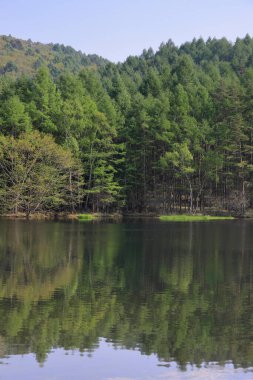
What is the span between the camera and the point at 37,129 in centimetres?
8050

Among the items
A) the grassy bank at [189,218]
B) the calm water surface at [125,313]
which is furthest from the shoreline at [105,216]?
the calm water surface at [125,313]

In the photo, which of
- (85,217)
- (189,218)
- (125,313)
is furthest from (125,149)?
(125,313)

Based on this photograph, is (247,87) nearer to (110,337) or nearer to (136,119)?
(136,119)

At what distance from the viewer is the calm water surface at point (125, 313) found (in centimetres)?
1441

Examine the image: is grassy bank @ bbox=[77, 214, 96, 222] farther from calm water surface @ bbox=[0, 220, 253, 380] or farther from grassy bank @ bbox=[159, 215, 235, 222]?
calm water surface @ bbox=[0, 220, 253, 380]

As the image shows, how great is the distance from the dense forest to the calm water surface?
123 ft

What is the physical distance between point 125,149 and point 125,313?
213ft

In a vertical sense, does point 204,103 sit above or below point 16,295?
above

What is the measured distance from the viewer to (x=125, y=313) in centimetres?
1978

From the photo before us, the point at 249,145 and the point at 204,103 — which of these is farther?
the point at 204,103

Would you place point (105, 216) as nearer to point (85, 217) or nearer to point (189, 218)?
point (85, 217)

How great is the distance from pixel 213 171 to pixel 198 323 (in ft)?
213

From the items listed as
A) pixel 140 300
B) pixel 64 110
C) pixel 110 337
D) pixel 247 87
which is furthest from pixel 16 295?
pixel 247 87

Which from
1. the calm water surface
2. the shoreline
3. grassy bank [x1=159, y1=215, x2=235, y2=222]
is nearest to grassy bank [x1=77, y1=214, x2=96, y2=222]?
the shoreline
